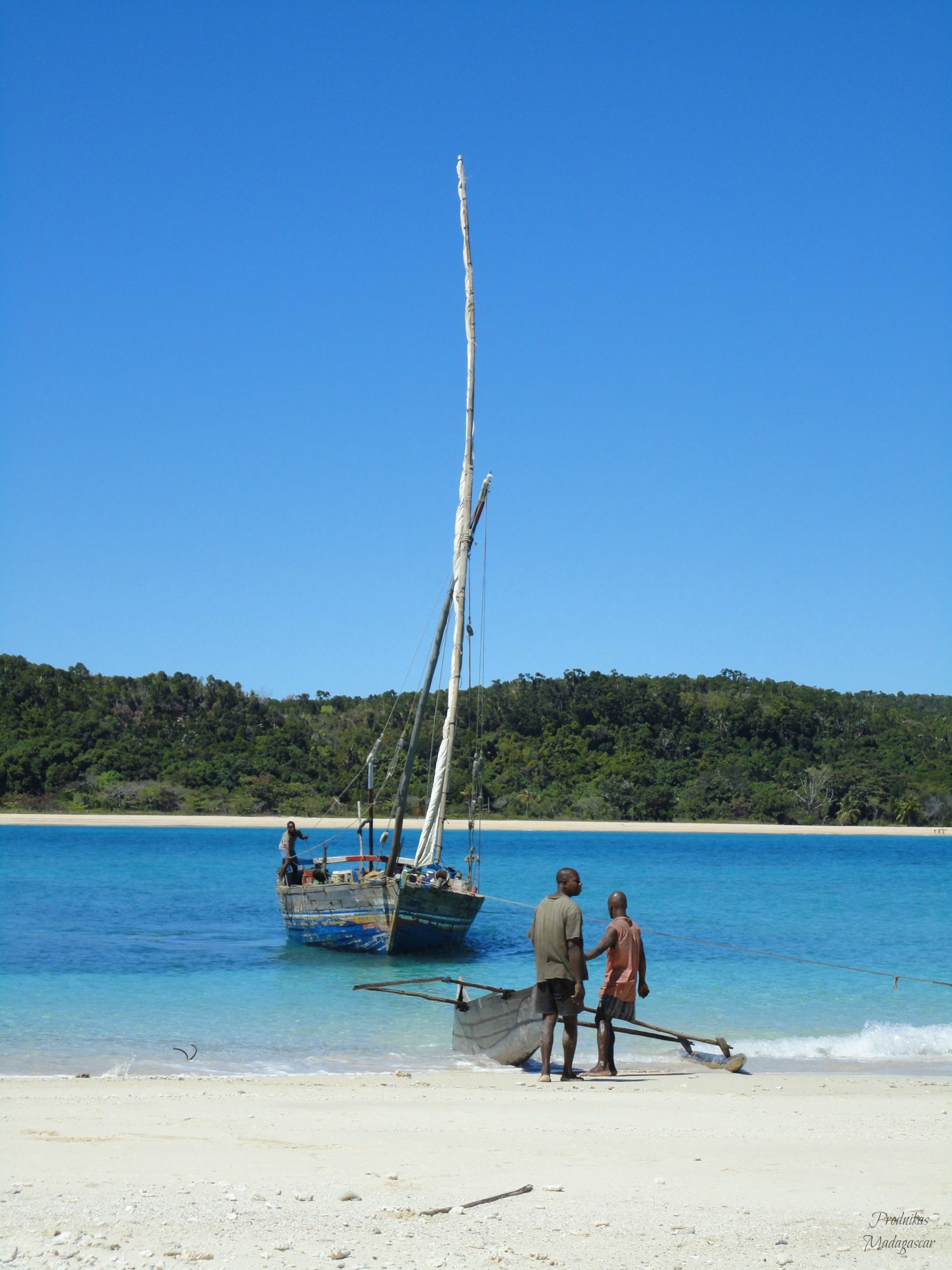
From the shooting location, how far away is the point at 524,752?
90500mm

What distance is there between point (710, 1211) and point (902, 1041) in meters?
8.60

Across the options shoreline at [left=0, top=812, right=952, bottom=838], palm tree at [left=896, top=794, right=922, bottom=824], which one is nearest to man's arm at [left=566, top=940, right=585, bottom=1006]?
shoreline at [left=0, top=812, right=952, bottom=838]

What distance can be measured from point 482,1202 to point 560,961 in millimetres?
4040

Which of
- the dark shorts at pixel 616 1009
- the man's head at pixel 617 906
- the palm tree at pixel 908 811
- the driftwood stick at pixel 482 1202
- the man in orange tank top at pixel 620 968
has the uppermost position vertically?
the palm tree at pixel 908 811

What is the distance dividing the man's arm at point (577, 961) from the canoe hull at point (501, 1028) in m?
0.72

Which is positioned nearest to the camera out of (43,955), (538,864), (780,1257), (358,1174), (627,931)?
(780,1257)

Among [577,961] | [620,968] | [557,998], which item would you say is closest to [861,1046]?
[620,968]

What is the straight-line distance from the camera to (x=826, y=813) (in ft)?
281

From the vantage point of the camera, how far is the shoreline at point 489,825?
7475 centimetres

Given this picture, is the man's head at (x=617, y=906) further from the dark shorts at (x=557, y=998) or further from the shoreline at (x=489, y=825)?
the shoreline at (x=489, y=825)

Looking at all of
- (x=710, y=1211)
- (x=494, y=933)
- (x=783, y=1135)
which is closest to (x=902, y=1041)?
(x=783, y=1135)

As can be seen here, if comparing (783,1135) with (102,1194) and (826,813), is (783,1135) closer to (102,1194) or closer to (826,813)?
(102,1194)

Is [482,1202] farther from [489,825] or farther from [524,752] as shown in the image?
[524,752]

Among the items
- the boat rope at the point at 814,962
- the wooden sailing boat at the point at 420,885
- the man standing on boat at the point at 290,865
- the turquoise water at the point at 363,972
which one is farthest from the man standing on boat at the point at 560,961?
the man standing on boat at the point at 290,865
